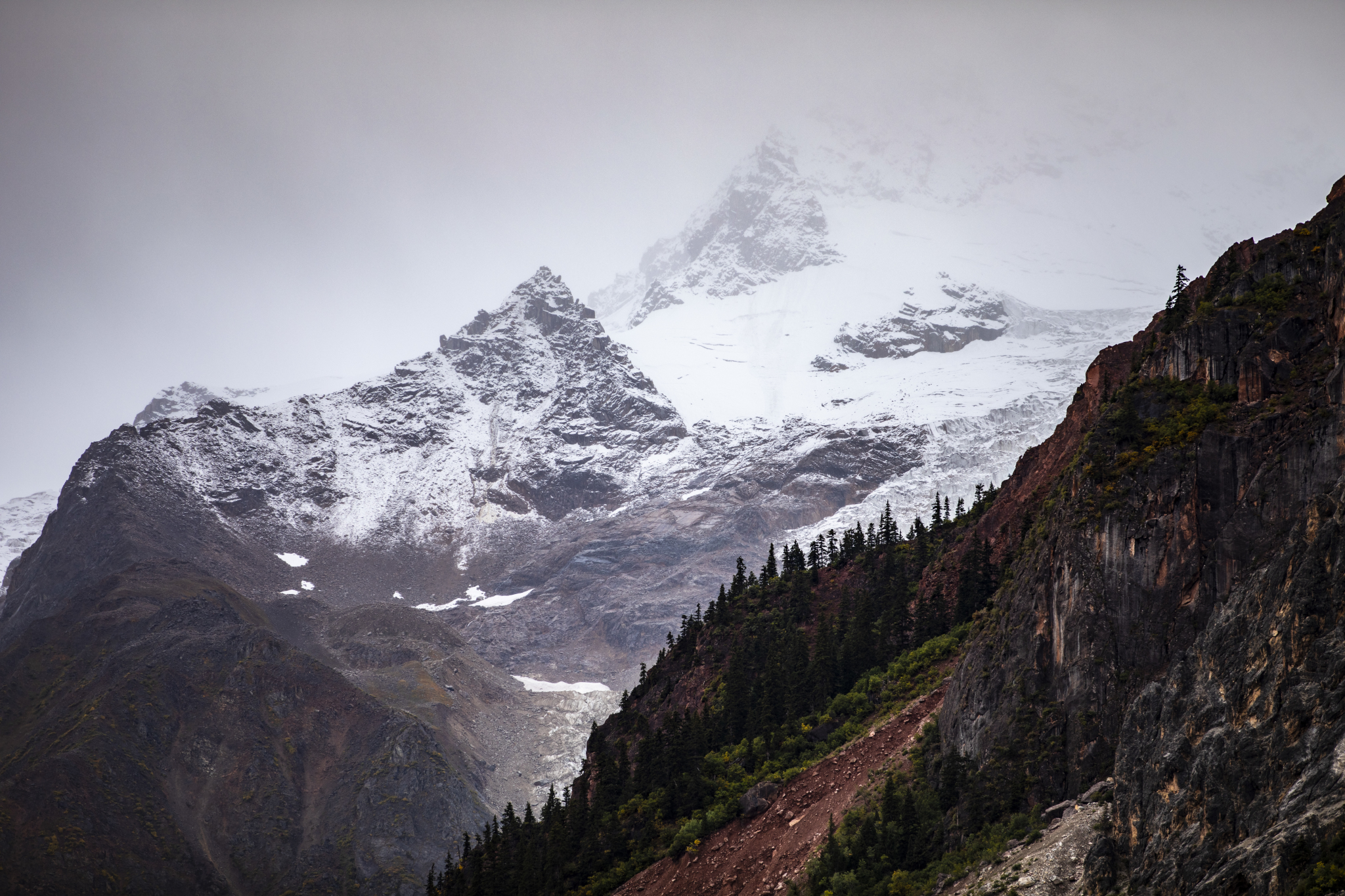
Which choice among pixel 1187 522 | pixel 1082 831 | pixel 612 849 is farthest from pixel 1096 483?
pixel 612 849

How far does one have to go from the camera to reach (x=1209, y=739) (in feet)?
107

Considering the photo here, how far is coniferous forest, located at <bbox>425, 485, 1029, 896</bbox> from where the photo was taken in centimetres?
5578

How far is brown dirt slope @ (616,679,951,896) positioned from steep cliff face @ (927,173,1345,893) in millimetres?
7929

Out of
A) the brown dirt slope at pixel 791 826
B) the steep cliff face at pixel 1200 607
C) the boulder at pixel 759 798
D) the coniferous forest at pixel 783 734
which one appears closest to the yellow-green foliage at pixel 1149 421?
the steep cliff face at pixel 1200 607

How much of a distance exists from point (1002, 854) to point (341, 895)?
168 m

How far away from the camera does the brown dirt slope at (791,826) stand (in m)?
64.4

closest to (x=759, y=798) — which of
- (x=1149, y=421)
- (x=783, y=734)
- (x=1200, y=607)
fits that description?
(x=783, y=734)

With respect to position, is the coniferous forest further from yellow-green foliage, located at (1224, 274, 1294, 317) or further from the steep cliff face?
yellow-green foliage, located at (1224, 274, 1294, 317)

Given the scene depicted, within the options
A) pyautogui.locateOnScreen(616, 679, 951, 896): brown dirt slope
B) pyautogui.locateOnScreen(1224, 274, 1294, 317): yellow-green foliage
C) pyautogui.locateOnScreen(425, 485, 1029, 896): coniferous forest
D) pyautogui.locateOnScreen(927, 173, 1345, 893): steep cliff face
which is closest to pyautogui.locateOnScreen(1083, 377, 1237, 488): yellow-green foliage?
pyautogui.locateOnScreen(927, 173, 1345, 893): steep cliff face

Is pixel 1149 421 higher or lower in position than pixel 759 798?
higher

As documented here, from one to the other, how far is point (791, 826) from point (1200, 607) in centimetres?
3100

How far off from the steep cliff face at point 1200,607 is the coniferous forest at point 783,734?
18.3 feet

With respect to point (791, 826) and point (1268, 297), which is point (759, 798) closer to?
point (791, 826)

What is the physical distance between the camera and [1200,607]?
153 ft
